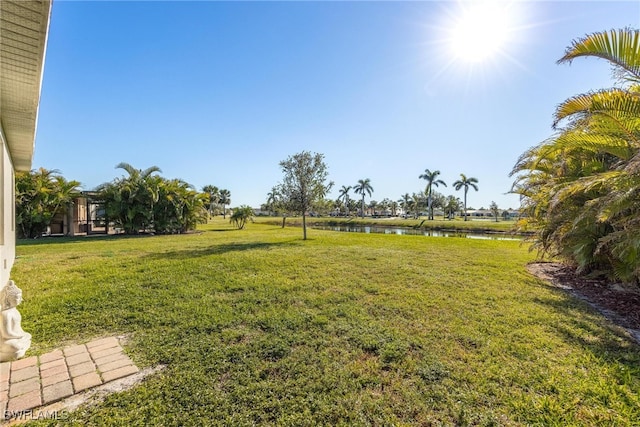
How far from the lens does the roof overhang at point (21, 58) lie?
217 cm

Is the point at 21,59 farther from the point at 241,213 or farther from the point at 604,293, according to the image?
the point at 241,213

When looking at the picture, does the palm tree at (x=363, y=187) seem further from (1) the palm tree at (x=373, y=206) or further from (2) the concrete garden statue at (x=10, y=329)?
(2) the concrete garden statue at (x=10, y=329)

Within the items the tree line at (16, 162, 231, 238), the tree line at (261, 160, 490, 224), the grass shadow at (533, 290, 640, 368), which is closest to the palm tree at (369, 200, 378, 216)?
the tree line at (261, 160, 490, 224)

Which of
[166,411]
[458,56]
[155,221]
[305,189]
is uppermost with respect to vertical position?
[458,56]

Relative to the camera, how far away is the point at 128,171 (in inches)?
570

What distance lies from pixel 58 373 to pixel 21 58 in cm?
303

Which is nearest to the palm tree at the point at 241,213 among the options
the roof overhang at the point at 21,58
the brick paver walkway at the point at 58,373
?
the roof overhang at the point at 21,58

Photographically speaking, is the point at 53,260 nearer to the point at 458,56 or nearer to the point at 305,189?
the point at 305,189

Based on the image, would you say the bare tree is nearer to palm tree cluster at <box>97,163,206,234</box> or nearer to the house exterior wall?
palm tree cluster at <box>97,163,206,234</box>

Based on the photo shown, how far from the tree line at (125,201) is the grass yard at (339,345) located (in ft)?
28.0

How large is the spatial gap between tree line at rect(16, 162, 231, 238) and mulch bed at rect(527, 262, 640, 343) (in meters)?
16.2

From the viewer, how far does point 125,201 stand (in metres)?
14.1

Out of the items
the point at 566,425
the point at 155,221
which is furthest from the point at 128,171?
the point at 566,425

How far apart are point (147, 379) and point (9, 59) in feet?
11.0
